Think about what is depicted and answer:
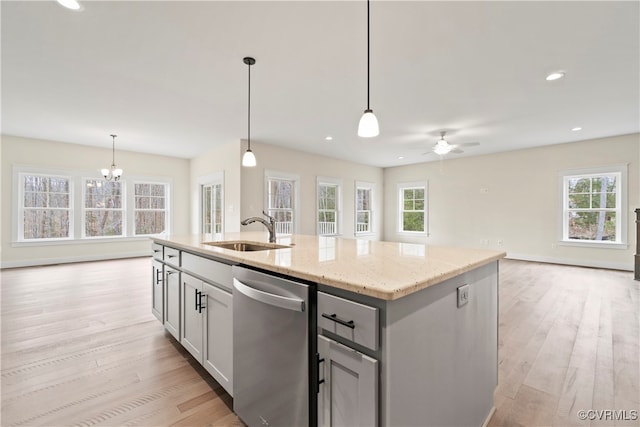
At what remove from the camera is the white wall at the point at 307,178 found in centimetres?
575

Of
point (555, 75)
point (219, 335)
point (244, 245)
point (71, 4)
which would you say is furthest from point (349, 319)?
point (555, 75)

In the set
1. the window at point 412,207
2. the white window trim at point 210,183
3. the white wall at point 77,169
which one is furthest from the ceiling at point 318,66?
the window at point 412,207

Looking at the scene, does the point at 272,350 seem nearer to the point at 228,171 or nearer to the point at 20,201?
the point at 228,171

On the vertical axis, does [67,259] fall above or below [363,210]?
below

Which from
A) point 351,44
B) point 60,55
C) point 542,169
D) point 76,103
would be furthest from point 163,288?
point 542,169

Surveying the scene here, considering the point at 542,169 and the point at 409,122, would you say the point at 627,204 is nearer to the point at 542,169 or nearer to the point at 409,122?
the point at 542,169

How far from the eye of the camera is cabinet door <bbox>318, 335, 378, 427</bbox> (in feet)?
2.94

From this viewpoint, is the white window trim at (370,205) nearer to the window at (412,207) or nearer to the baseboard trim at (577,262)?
the window at (412,207)

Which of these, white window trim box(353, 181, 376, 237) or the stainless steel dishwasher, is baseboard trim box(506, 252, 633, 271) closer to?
white window trim box(353, 181, 376, 237)

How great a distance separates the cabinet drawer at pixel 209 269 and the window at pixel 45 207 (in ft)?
19.5

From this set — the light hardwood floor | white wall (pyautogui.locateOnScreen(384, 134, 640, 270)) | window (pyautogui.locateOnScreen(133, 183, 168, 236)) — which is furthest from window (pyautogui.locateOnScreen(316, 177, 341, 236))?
the light hardwood floor

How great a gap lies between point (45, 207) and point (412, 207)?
893 centimetres

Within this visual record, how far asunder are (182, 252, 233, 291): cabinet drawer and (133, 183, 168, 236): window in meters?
5.96

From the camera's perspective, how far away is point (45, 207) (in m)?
5.79
